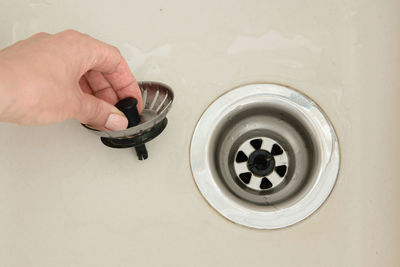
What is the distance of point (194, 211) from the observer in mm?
510

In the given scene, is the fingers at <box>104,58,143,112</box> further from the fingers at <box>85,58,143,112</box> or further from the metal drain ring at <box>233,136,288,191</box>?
the metal drain ring at <box>233,136,288,191</box>

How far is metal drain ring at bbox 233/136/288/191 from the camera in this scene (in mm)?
567

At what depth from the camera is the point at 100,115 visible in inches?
15.8

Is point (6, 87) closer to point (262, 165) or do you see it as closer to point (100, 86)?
point (100, 86)

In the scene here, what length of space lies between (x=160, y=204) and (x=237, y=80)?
236 mm

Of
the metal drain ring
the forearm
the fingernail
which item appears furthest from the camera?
the metal drain ring

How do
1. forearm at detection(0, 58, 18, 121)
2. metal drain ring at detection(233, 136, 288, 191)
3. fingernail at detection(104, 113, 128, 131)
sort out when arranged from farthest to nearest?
metal drain ring at detection(233, 136, 288, 191), fingernail at detection(104, 113, 128, 131), forearm at detection(0, 58, 18, 121)

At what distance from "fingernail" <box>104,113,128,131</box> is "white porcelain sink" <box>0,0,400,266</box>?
0.10 meters

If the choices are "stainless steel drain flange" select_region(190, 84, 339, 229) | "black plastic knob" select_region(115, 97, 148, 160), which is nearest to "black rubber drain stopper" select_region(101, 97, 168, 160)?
"black plastic knob" select_region(115, 97, 148, 160)

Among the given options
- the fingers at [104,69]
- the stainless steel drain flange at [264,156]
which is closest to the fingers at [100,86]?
the fingers at [104,69]

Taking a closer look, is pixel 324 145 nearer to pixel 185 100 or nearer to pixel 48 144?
pixel 185 100

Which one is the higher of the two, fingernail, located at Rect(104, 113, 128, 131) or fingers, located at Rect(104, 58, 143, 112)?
fingers, located at Rect(104, 58, 143, 112)

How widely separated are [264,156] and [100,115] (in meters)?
0.29

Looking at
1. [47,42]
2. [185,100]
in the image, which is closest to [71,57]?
[47,42]
